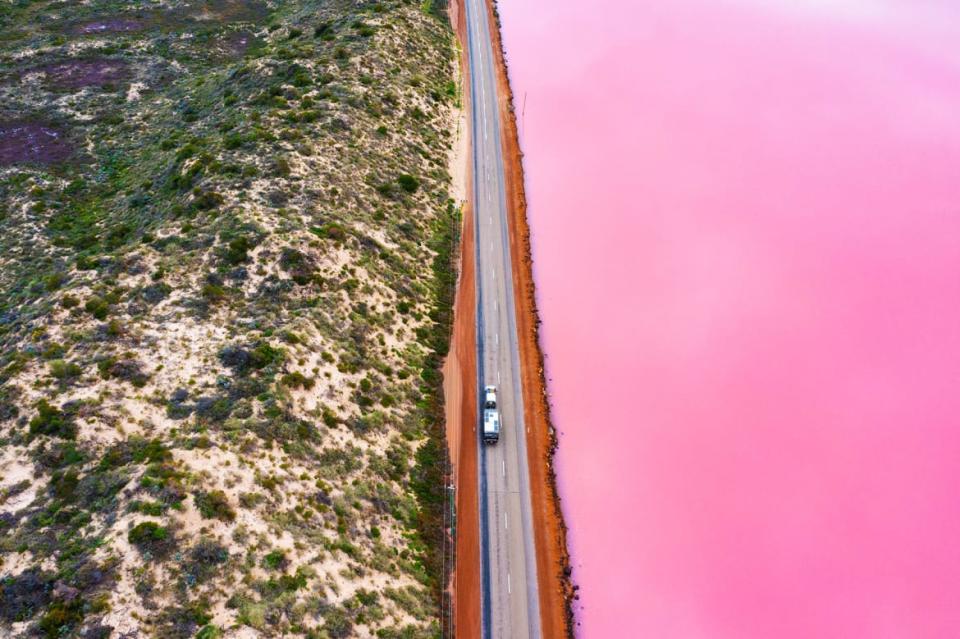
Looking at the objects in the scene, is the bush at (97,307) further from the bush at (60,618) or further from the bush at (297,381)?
the bush at (60,618)

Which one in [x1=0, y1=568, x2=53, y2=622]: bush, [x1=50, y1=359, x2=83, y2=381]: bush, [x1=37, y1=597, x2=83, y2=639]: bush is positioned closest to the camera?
[x1=37, y1=597, x2=83, y2=639]: bush

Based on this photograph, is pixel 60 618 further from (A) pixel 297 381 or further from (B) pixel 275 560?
(A) pixel 297 381

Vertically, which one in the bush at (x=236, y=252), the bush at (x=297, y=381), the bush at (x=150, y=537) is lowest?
the bush at (x=150, y=537)

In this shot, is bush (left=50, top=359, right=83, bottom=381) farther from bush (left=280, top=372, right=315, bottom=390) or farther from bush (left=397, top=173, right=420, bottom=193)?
bush (left=397, top=173, right=420, bottom=193)

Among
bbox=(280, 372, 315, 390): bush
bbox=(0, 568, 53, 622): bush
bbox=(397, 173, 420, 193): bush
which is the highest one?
bbox=(397, 173, 420, 193): bush

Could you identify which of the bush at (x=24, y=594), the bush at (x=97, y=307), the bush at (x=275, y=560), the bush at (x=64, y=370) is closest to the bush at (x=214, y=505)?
the bush at (x=275, y=560)

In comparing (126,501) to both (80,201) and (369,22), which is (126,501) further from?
(369,22)

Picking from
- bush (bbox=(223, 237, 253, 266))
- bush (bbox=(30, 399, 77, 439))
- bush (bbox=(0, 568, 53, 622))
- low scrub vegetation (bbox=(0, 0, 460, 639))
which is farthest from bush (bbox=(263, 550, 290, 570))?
bush (bbox=(223, 237, 253, 266))
